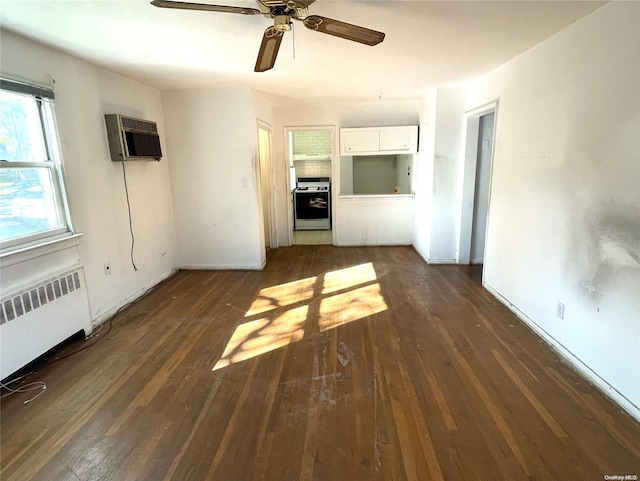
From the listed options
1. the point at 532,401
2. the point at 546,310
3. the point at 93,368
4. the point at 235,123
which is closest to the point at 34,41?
the point at 235,123

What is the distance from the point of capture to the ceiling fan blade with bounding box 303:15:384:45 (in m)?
1.74

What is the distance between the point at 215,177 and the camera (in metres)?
4.44

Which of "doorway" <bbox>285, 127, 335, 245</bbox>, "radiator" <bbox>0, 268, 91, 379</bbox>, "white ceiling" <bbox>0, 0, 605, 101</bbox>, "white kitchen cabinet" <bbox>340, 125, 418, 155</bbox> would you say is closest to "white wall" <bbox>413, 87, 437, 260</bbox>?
"white kitchen cabinet" <bbox>340, 125, 418, 155</bbox>

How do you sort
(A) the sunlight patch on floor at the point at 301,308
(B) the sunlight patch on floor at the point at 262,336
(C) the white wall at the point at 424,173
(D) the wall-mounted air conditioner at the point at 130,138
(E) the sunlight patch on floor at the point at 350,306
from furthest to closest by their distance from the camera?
(C) the white wall at the point at 424,173 < (D) the wall-mounted air conditioner at the point at 130,138 < (E) the sunlight patch on floor at the point at 350,306 < (A) the sunlight patch on floor at the point at 301,308 < (B) the sunlight patch on floor at the point at 262,336

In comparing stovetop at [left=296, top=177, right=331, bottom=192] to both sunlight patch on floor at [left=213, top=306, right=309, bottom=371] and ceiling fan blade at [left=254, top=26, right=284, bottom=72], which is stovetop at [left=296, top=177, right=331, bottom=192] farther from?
ceiling fan blade at [left=254, top=26, right=284, bottom=72]

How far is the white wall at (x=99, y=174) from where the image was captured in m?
2.60

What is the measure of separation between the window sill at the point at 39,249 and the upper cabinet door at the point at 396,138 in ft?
14.3

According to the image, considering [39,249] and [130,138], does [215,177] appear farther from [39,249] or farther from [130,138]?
[39,249]

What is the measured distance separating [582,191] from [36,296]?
3973 mm

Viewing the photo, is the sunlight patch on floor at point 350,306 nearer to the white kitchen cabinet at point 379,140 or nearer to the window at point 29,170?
the window at point 29,170

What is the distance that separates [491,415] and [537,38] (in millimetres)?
2769

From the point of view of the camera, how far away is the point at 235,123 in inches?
167

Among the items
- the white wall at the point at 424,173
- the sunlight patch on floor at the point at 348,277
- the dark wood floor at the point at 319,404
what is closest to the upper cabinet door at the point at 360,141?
the white wall at the point at 424,173

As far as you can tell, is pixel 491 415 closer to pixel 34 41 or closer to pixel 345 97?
pixel 34 41
